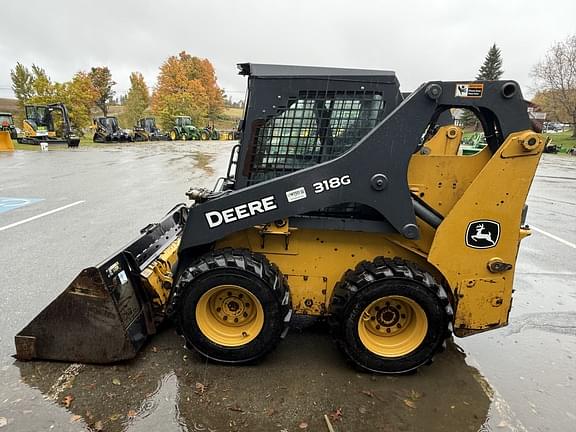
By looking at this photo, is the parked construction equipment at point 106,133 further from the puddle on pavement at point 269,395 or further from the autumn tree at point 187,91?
the puddle on pavement at point 269,395

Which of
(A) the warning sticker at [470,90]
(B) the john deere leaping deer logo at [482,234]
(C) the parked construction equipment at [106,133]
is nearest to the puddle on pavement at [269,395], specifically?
(B) the john deere leaping deer logo at [482,234]

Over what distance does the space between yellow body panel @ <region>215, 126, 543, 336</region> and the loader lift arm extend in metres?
0.22

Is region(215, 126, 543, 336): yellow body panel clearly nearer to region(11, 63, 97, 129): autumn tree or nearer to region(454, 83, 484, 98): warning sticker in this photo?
region(454, 83, 484, 98): warning sticker

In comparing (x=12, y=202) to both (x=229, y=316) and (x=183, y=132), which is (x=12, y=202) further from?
(x=183, y=132)

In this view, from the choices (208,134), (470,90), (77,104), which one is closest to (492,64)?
(208,134)

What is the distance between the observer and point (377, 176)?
9.47 ft

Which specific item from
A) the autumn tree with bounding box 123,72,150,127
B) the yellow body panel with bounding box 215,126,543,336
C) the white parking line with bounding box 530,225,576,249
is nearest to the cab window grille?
the yellow body panel with bounding box 215,126,543,336

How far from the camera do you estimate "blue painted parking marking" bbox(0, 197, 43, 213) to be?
26.3ft

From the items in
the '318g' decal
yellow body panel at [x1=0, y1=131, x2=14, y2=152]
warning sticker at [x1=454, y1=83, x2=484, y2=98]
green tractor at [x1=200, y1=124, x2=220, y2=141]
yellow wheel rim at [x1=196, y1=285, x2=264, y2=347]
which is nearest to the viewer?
warning sticker at [x1=454, y1=83, x2=484, y2=98]

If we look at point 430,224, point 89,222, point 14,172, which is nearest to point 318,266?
point 430,224

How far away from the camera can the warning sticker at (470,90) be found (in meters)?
2.78

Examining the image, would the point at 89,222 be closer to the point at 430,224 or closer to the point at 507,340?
the point at 430,224

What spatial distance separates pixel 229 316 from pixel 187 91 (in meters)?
57.2

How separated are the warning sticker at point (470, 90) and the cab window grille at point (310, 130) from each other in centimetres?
52
